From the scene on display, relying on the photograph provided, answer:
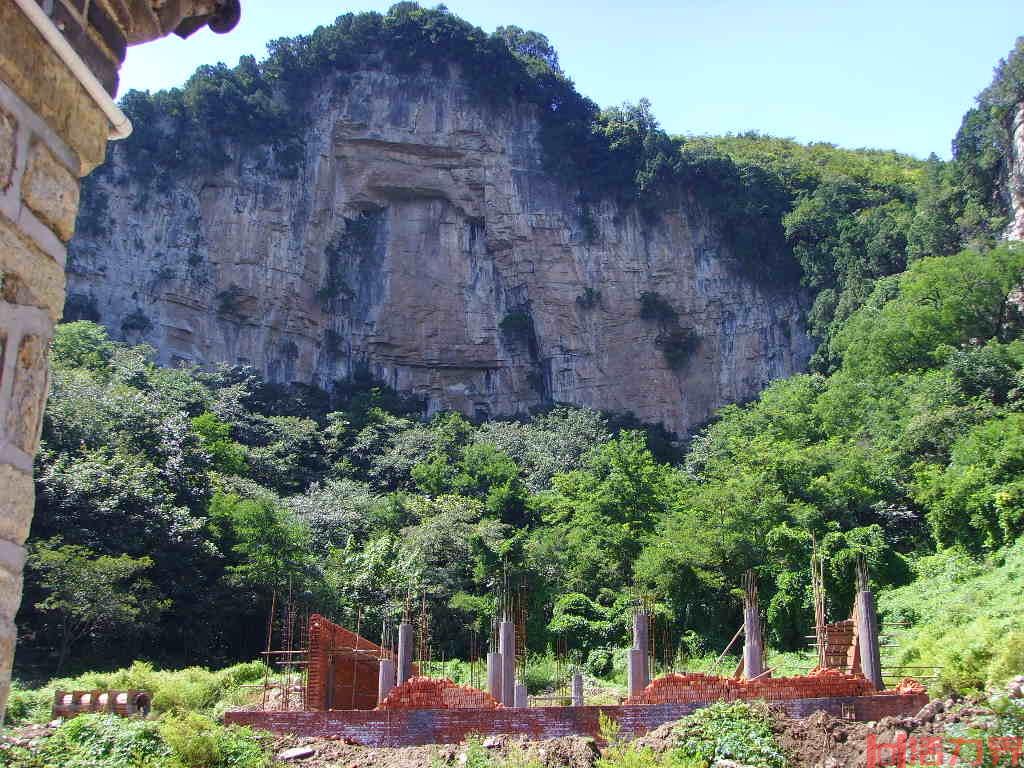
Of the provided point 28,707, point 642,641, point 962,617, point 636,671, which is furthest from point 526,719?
point 962,617

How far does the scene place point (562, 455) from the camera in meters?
35.9

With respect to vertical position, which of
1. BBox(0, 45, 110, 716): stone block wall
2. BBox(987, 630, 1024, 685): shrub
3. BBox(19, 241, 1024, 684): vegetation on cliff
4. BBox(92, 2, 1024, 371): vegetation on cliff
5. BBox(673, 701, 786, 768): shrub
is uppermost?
BBox(92, 2, 1024, 371): vegetation on cliff

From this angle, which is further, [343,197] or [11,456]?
[343,197]

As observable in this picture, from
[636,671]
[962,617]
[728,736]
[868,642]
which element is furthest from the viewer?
[962,617]

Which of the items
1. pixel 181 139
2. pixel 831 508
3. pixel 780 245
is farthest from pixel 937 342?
pixel 181 139

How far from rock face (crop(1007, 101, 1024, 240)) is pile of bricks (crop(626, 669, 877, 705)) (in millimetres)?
27244

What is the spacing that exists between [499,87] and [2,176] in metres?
46.1

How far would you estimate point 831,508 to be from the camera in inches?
912

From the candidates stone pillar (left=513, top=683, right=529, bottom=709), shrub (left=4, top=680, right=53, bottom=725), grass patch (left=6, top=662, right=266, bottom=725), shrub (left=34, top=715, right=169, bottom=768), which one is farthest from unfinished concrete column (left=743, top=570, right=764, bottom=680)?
shrub (left=4, top=680, right=53, bottom=725)

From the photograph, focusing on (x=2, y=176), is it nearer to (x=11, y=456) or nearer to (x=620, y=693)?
(x=11, y=456)

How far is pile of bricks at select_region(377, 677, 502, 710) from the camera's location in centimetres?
1258

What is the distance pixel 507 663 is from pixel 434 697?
2126 millimetres

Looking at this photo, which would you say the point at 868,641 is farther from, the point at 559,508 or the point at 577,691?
the point at 559,508

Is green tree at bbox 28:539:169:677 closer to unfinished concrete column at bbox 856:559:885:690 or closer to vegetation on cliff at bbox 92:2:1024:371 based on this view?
unfinished concrete column at bbox 856:559:885:690
